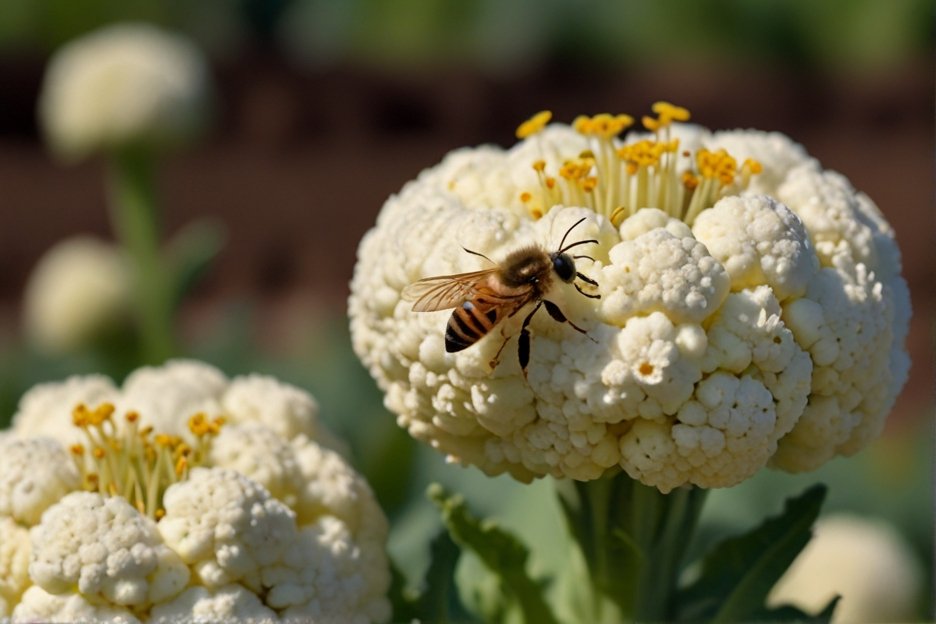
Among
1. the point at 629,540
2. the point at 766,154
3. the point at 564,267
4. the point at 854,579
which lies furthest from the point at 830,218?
the point at 854,579

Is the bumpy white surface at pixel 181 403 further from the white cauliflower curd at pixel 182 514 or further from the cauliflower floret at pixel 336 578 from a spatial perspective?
the cauliflower floret at pixel 336 578

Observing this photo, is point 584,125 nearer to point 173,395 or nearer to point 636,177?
point 636,177

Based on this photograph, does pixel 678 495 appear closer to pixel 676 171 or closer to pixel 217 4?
pixel 676 171

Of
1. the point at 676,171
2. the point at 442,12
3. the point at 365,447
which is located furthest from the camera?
the point at 442,12

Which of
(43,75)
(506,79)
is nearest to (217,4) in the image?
(43,75)

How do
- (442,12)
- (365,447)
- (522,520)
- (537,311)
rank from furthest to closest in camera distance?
1. (442,12)
2. (365,447)
3. (522,520)
4. (537,311)

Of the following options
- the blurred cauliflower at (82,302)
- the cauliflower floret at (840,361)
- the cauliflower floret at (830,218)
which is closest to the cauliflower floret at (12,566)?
the cauliflower floret at (840,361)

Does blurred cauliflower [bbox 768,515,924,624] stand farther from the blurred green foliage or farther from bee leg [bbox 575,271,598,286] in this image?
the blurred green foliage
